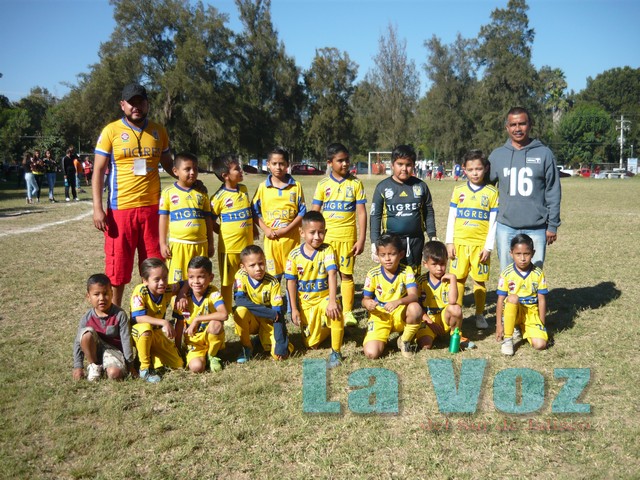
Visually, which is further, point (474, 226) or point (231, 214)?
point (474, 226)

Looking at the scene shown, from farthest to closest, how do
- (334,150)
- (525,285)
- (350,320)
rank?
1. (350,320)
2. (334,150)
3. (525,285)

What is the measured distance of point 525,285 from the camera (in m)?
4.74

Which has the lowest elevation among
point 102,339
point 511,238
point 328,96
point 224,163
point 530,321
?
point 530,321

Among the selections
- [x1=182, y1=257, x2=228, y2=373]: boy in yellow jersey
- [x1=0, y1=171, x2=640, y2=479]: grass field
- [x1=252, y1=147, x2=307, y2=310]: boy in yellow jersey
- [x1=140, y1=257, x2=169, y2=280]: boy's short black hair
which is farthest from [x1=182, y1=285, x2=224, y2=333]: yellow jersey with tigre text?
[x1=252, y1=147, x2=307, y2=310]: boy in yellow jersey

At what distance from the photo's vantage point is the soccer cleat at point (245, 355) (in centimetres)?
437

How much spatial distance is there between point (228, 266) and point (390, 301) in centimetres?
173

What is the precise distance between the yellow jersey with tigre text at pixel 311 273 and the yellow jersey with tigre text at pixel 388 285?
0.40m

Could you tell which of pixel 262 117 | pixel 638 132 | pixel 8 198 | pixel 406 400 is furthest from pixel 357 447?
pixel 638 132

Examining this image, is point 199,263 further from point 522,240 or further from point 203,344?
point 522,240

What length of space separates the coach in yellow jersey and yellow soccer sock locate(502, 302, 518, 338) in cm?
328

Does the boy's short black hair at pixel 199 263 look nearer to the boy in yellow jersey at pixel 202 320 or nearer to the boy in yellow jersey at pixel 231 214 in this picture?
the boy in yellow jersey at pixel 202 320

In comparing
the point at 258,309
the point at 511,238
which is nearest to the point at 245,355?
the point at 258,309

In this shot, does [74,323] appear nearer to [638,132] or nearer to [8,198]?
[8,198]

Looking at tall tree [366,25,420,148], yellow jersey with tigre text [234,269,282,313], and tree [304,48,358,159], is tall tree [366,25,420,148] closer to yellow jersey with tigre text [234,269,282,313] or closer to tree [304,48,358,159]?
tree [304,48,358,159]
